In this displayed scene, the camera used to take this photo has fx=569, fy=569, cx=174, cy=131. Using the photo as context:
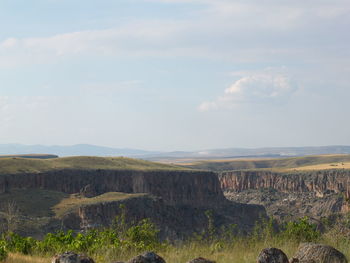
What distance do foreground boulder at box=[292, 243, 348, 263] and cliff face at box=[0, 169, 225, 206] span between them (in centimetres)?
10799

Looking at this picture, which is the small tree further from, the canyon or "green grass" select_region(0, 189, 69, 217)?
"green grass" select_region(0, 189, 69, 217)

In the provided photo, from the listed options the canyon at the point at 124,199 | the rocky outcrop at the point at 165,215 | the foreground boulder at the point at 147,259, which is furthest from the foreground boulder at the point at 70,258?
the canyon at the point at 124,199

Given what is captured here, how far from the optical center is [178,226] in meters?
128

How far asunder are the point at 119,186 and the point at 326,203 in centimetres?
5782

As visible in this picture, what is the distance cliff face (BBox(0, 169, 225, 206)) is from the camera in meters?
134

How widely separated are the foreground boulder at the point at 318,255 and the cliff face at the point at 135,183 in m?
108

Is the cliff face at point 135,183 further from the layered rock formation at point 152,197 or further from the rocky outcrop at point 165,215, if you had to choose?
the rocky outcrop at point 165,215

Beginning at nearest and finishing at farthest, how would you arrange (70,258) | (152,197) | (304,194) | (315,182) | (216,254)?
(70,258), (216,254), (152,197), (304,194), (315,182)

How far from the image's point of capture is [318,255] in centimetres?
1644

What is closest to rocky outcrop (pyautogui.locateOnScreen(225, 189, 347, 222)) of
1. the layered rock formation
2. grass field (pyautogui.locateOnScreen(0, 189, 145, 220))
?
the layered rock formation

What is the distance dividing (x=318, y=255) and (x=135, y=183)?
481 feet

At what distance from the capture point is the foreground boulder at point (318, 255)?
1630 cm

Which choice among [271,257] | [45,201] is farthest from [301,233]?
[45,201]

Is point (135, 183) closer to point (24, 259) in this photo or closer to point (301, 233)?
point (301, 233)
